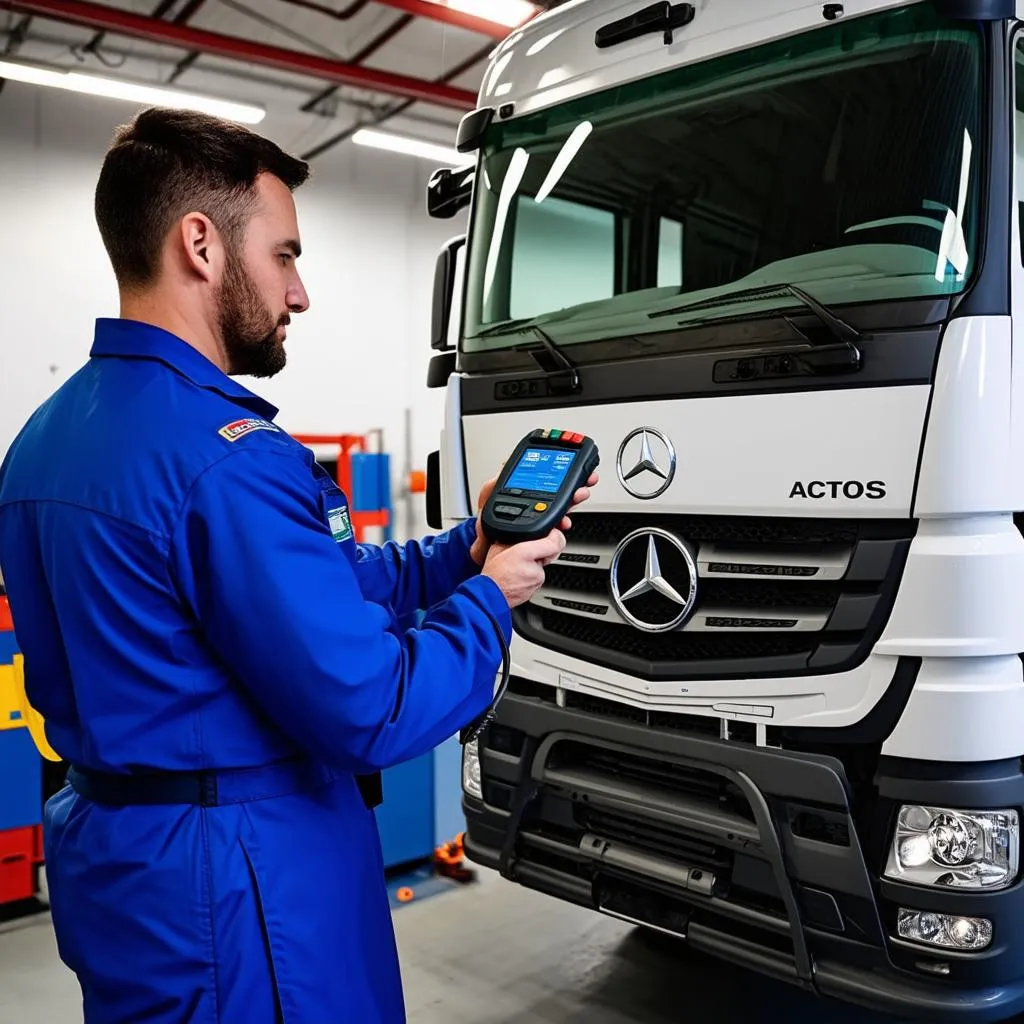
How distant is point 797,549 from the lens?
2324 millimetres

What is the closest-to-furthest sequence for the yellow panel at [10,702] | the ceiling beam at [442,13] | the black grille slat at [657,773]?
the black grille slat at [657,773], the yellow panel at [10,702], the ceiling beam at [442,13]

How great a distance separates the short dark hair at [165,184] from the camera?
143 centimetres

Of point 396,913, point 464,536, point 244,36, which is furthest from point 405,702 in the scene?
point 244,36

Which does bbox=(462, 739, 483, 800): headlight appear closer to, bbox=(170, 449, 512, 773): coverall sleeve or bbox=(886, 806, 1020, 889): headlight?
bbox=(886, 806, 1020, 889): headlight

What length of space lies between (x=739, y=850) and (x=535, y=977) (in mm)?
1354

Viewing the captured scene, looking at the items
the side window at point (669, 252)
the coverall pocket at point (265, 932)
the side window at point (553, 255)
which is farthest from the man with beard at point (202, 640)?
the side window at point (669, 252)

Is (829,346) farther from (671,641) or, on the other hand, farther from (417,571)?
(417,571)

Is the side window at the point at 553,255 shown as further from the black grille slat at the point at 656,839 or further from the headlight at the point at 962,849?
the headlight at the point at 962,849

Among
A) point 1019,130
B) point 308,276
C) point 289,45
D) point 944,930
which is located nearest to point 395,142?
point 289,45

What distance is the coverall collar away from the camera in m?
1.41

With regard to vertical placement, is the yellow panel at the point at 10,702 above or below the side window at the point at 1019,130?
below

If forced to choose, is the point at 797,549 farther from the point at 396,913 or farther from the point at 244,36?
the point at 244,36

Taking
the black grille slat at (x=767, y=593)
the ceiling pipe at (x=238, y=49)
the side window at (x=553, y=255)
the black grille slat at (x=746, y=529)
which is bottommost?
the black grille slat at (x=767, y=593)

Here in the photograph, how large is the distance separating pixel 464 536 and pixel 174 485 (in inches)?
33.7
